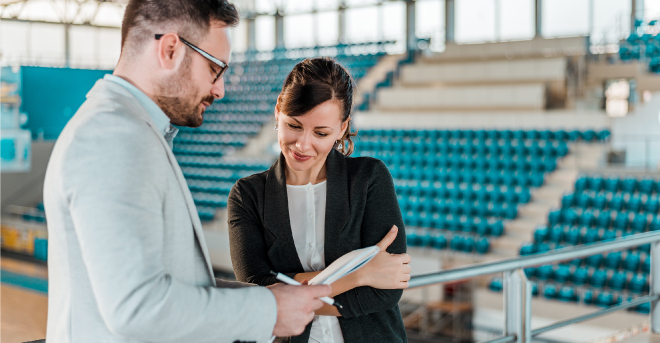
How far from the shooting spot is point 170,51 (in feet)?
2.74

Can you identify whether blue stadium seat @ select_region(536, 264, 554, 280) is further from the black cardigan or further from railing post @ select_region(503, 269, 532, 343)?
the black cardigan

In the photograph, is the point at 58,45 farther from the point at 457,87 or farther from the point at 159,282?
the point at 159,282

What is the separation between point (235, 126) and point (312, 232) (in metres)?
12.1

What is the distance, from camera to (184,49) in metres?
0.84

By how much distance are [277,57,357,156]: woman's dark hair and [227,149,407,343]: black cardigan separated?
0.13 metres

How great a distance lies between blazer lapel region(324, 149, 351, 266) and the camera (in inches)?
45.5

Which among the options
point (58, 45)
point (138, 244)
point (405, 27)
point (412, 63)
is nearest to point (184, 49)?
point (138, 244)

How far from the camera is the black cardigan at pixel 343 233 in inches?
45.3

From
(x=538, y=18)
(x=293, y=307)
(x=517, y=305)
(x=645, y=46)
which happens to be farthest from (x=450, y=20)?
(x=293, y=307)

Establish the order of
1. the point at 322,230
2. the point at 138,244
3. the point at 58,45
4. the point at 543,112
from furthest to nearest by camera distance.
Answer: the point at 58,45, the point at 543,112, the point at 322,230, the point at 138,244

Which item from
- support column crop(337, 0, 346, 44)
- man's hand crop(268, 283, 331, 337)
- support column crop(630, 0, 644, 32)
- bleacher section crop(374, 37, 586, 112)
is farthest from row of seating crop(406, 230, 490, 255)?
support column crop(337, 0, 346, 44)

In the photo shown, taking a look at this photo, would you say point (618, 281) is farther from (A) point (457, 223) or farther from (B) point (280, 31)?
(B) point (280, 31)

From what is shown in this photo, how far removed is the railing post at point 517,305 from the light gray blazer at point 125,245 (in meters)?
1.27

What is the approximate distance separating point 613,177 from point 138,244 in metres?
8.11
